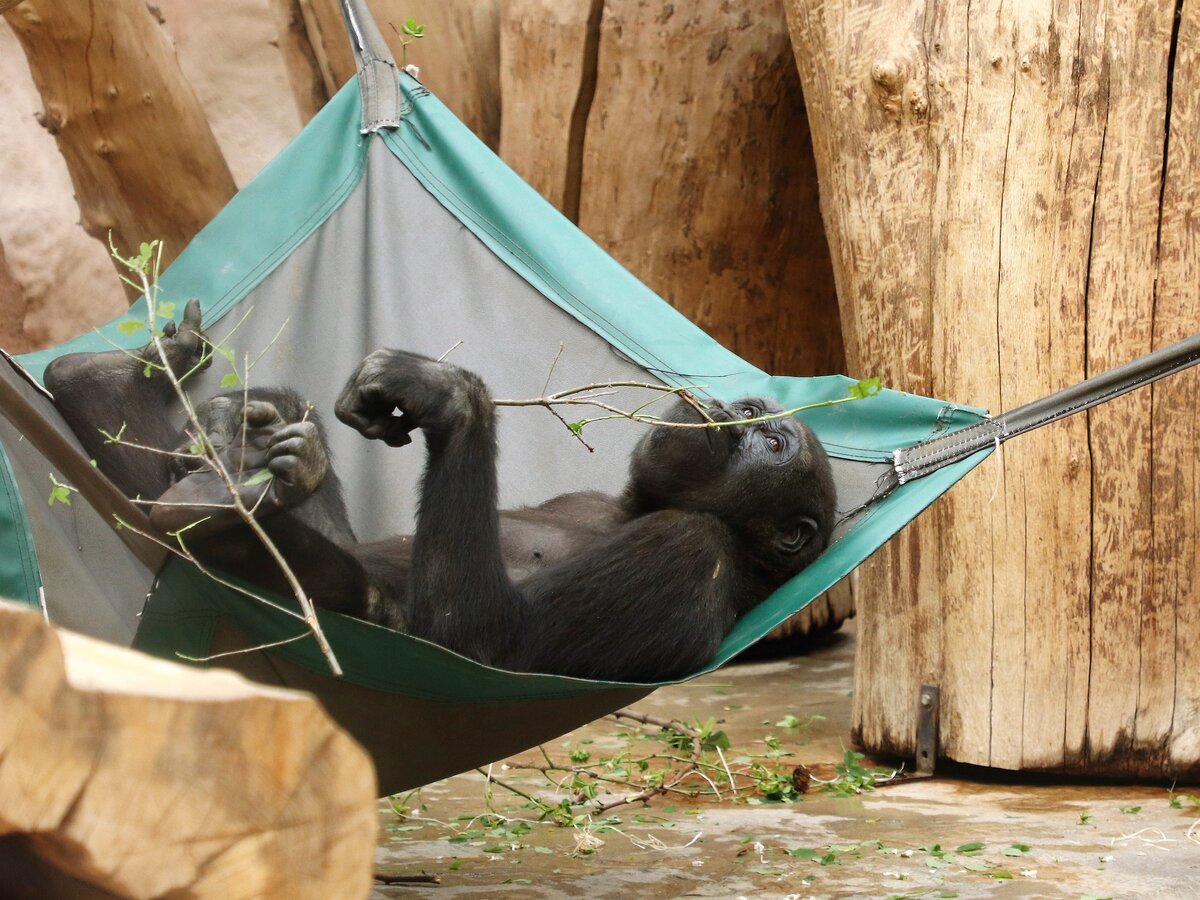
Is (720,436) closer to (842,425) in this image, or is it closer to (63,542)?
(842,425)

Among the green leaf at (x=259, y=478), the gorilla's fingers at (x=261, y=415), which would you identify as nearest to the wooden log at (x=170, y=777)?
the green leaf at (x=259, y=478)

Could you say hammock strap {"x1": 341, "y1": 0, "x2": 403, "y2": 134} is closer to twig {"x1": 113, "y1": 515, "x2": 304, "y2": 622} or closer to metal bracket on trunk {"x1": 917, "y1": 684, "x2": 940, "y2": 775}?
twig {"x1": 113, "y1": 515, "x2": 304, "y2": 622}

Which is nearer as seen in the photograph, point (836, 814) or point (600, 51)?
point (836, 814)

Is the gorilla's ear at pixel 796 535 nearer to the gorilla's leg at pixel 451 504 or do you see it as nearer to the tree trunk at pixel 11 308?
the gorilla's leg at pixel 451 504

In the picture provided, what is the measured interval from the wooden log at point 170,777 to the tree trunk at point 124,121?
3362mm

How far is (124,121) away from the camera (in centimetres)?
433

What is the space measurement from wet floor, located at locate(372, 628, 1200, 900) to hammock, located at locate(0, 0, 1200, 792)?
0.52 m

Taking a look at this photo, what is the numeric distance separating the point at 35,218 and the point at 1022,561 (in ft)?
21.3

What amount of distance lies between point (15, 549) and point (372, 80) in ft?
5.58

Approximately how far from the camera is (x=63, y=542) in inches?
89.3

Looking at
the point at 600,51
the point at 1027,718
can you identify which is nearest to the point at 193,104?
the point at 600,51

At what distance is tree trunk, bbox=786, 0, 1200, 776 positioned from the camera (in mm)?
3432

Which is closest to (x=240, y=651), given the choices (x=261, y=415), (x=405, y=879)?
(x=261, y=415)

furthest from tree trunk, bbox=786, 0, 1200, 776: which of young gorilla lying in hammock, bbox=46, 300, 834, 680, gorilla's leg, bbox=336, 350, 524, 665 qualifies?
gorilla's leg, bbox=336, 350, 524, 665
